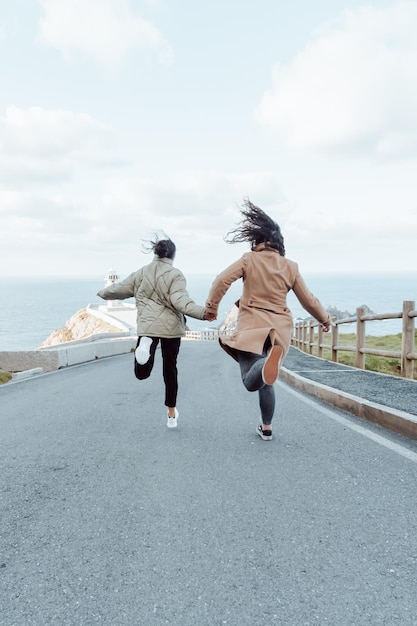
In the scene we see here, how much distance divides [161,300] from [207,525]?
2.87m

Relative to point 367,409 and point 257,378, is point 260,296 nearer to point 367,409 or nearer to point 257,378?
point 257,378

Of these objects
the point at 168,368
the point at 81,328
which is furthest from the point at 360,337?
the point at 81,328

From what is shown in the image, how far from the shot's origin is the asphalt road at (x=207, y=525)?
6.89 ft

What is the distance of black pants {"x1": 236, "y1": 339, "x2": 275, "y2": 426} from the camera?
4.38m

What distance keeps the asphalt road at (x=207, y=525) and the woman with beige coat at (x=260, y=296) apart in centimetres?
69

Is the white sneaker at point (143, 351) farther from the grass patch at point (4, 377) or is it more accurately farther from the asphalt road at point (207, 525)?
the grass patch at point (4, 377)

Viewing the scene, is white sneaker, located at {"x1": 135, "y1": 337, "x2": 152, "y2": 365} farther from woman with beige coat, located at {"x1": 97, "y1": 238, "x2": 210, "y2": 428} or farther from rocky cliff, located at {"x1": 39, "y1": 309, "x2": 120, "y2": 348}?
rocky cliff, located at {"x1": 39, "y1": 309, "x2": 120, "y2": 348}

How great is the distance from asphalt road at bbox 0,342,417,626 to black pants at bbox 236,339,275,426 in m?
0.31

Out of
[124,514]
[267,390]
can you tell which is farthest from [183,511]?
[267,390]

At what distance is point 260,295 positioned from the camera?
4617 millimetres

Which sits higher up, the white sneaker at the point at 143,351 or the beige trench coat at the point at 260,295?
the beige trench coat at the point at 260,295

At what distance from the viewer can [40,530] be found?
9.34 feet

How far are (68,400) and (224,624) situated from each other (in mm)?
5770

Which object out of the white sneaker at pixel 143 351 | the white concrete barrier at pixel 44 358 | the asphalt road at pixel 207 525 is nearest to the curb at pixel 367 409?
the asphalt road at pixel 207 525
